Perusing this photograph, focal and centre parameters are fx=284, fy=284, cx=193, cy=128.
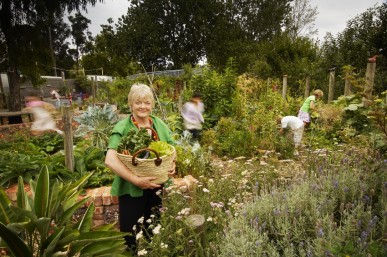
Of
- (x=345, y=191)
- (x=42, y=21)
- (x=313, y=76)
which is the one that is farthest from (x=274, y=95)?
(x=42, y=21)

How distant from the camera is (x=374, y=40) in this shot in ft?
34.0

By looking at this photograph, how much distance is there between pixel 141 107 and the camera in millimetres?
2266

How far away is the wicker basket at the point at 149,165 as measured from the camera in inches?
77.2

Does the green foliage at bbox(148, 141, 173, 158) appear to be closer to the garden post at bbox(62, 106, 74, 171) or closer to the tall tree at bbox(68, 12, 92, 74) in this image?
the garden post at bbox(62, 106, 74, 171)

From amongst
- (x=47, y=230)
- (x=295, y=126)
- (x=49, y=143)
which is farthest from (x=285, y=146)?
(x=47, y=230)

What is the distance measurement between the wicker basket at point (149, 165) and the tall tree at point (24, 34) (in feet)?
37.4

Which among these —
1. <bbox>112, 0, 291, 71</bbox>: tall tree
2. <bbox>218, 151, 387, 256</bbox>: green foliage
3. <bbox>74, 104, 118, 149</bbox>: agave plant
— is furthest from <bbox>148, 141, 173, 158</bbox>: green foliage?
<bbox>112, 0, 291, 71</bbox>: tall tree

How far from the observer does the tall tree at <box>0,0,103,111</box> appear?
11016 mm

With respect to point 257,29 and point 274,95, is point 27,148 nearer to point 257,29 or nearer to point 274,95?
point 274,95

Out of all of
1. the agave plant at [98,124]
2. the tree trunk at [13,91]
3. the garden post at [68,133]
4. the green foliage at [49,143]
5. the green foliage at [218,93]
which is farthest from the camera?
the tree trunk at [13,91]

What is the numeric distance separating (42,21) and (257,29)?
2803cm

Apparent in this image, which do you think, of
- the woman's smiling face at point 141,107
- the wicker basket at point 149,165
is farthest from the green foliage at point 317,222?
the woman's smiling face at point 141,107

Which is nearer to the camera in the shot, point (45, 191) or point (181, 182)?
point (45, 191)

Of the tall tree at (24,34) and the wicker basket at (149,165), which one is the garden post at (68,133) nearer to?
the wicker basket at (149,165)
